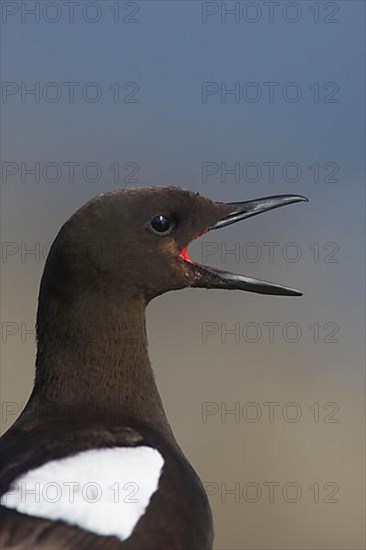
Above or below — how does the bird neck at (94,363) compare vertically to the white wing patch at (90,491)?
above

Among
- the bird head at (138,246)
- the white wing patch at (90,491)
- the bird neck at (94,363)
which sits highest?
the bird head at (138,246)

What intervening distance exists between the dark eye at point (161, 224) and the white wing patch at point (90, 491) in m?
0.19

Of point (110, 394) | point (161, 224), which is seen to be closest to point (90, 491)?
point (110, 394)

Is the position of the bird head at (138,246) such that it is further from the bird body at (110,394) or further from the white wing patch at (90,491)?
the white wing patch at (90,491)

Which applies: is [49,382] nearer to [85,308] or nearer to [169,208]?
[85,308]

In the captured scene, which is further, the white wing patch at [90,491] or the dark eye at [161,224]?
the dark eye at [161,224]

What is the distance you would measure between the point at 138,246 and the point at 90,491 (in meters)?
0.20

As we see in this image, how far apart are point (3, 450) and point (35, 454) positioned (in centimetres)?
4

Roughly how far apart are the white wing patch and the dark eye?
19 centimetres

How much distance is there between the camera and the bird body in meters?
0.63

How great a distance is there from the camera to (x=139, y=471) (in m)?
0.66

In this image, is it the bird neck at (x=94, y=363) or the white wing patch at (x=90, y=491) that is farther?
the bird neck at (x=94, y=363)

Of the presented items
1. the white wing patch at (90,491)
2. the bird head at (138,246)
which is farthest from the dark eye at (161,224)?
the white wing patch at (90,491)

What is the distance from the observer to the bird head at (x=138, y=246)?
2.35 feet
